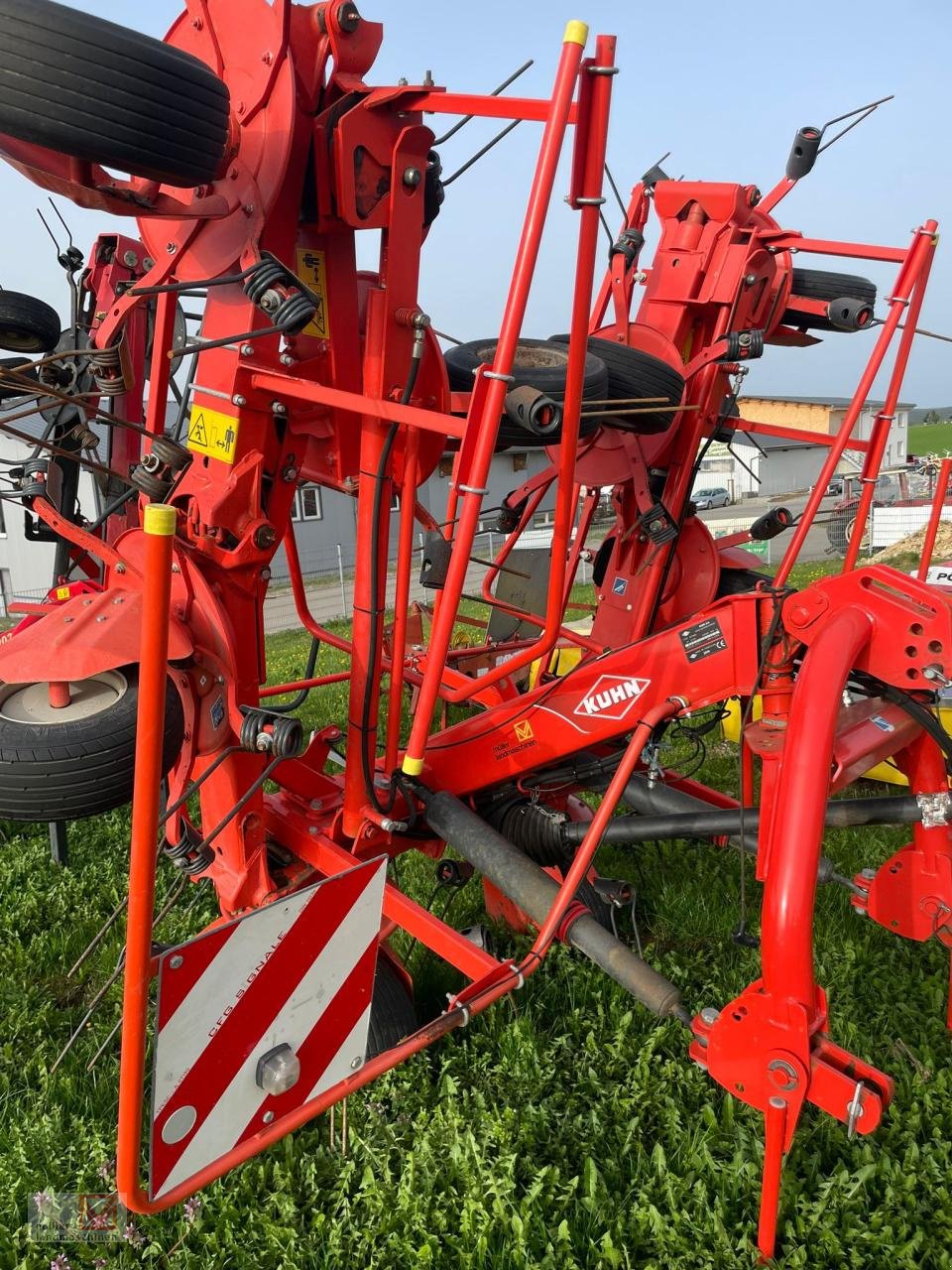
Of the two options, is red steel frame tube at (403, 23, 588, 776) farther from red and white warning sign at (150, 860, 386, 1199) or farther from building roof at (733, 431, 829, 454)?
building roof at (733, 431, 829, 454)

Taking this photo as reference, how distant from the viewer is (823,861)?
283 centimetres

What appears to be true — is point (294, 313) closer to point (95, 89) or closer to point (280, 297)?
point (280, 297)

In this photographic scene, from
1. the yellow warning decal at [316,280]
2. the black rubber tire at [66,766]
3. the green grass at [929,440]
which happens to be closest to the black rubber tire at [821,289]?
the yellow warning decal at [316,280]

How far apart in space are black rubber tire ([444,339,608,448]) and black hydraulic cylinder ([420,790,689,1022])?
4.01 feet

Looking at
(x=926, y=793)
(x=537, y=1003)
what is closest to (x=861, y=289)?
(x=926, y=793)

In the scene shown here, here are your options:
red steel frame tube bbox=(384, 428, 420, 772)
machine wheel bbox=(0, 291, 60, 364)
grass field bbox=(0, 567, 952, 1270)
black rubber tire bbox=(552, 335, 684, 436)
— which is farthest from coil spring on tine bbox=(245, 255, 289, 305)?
grass field bbox=(0, 567, 952, 1270)

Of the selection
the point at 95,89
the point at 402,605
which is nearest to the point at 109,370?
the point at 95,89

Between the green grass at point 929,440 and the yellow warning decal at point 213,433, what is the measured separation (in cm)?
5795

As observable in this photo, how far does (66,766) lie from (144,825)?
986mm

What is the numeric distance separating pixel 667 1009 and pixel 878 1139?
0.96 m

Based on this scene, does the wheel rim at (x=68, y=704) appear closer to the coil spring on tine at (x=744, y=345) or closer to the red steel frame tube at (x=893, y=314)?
the red steel frame tube at (x=893, y=314)

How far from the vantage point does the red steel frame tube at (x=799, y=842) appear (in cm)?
193

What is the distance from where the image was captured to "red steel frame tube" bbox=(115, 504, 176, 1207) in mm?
1326

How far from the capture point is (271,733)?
8.28 feet
